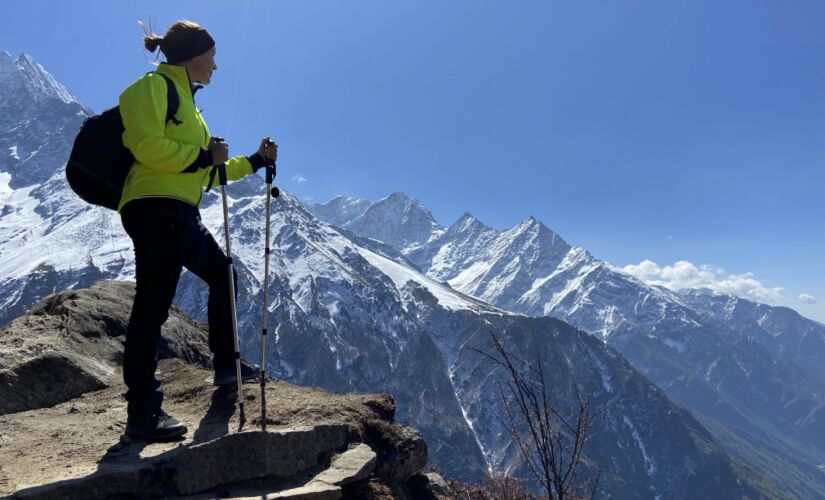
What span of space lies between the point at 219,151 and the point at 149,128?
0.83 m

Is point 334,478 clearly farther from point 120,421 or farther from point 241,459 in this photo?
point 120,421

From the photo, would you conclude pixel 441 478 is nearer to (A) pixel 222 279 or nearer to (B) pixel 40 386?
(A) pixel 222 279

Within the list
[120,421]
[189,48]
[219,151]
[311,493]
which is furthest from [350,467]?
[189,48]

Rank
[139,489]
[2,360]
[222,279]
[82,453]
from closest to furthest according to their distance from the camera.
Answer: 1. [139,489]
2. [82,453]
3. [222,279]
4. [2,360]

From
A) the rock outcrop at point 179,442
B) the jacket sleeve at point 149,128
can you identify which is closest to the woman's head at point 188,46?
the jacket sleeve at point 149,128

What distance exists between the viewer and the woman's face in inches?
273

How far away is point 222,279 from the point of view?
7.66 metres

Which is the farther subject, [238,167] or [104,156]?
[238,167]

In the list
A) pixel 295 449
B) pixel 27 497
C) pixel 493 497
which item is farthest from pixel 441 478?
pixel 27 497

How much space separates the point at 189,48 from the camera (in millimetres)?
6871

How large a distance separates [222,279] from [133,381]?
1.66m

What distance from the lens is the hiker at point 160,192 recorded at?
Answer: 20.1 ft

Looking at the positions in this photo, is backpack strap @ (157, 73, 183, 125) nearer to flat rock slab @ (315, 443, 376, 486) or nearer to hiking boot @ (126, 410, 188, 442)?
hiking boot @ (126, 410, 188, 442)

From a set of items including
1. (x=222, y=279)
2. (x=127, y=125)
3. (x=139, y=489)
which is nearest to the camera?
(x=139, y=489)
